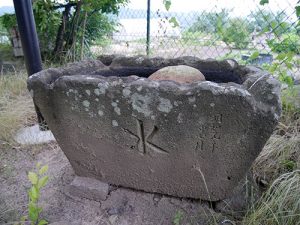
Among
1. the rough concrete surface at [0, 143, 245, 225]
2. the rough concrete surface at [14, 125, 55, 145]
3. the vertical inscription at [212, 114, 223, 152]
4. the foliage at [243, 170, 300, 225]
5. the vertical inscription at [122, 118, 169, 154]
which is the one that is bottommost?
the rough concrete surface at [14, 125, 55, 145]

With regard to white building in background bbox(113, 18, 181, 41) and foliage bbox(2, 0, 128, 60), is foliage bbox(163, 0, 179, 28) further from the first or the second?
foliage bbox(2, 0, 128, 60)

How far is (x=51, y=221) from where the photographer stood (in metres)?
1.49

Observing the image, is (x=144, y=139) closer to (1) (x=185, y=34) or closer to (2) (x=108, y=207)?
(2) (x=108, y=207)

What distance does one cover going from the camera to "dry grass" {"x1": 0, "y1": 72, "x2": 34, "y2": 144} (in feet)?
7.93

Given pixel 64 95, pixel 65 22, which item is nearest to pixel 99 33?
pixel 65 22

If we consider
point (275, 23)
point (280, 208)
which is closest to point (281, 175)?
A: point (280, 208)

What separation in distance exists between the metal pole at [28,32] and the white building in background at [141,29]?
2168mm

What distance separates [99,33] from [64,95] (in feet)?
12.0

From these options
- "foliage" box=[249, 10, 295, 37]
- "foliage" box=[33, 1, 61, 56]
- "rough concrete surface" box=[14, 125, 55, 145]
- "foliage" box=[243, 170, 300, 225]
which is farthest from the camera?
"foliage" box=[33, 1, 61, 56]

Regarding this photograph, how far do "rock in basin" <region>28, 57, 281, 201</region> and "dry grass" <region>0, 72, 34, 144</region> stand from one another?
A: 111 centimetres

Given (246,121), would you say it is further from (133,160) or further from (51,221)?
(51,221)

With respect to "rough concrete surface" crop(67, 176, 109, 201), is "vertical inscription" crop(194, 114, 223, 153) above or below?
above

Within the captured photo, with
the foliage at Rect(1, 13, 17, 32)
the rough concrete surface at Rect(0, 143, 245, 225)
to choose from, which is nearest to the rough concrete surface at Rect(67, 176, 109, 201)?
the rough concrete surface at Rect(0, 143, 245, 225)

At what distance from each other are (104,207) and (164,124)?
0.68 meters
